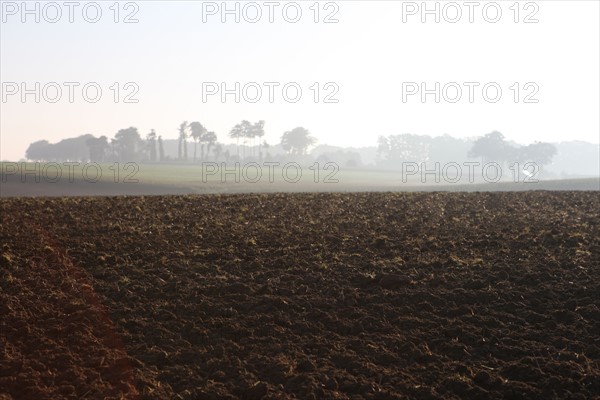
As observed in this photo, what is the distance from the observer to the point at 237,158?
126 m

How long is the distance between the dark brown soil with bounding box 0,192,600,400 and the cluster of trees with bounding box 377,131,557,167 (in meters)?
125

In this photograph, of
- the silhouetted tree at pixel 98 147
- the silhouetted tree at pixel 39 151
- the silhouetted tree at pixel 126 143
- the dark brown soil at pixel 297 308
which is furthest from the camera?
the silhouetted tree at pixel 39 151

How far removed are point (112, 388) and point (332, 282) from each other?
4.59 meters

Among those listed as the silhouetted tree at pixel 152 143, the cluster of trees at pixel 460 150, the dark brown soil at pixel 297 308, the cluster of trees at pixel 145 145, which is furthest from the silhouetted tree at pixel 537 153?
the dark brown soil at pixel 297 308

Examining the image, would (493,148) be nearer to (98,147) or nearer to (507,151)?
(507,151)

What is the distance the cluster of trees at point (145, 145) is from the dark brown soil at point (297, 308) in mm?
100286

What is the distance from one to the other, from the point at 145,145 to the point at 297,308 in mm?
123164

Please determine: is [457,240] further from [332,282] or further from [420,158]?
[420,158]

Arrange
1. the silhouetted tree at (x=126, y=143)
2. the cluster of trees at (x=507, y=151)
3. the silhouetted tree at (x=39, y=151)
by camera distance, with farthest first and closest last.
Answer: the silhouetted tree at (x=39, y=151), the cluster of trees at (x=507, y=151), the silhouetted tree at (x=126, y=143)

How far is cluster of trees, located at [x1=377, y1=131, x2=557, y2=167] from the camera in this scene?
13662 cm

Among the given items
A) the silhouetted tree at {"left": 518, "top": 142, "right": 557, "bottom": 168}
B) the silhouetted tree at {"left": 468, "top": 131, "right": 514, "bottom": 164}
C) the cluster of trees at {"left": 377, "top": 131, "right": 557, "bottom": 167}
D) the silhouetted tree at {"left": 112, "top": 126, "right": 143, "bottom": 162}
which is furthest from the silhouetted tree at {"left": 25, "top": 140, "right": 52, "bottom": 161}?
the silhouetted tree at {"left": 518, "top": 142, "right": 557, "bottom": 168}

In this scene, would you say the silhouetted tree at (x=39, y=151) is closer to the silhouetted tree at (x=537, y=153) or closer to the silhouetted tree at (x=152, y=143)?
the silhouetted tree at (x=152, y=143)

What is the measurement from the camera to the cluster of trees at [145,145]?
387 ft

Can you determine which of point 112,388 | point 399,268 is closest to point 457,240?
point 399,268
